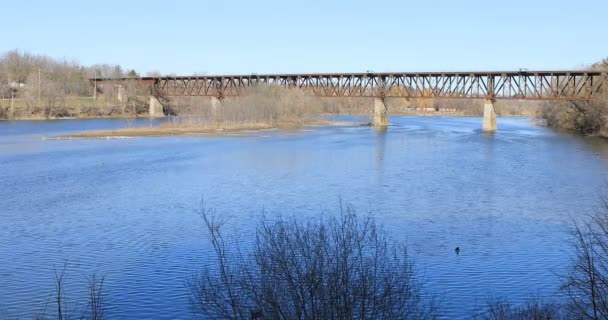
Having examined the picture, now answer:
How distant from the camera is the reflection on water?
60.7 ft

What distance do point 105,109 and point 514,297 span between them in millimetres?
132686

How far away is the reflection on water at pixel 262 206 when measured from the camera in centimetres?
1850

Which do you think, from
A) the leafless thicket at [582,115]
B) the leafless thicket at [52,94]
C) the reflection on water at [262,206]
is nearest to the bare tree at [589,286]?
the reflection on water at [262,206]

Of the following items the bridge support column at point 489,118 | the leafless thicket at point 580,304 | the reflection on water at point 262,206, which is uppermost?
the bridge support column at point 489,118

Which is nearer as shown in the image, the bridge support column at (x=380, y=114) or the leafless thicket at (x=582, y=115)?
the leafless thicket at (x=582, y=115)

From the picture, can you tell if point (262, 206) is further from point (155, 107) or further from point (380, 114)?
point (155, 107)

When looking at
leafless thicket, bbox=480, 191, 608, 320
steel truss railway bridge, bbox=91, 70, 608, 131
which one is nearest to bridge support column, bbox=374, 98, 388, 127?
steel truss railway bridge, bbox=91, 70, 608, 131

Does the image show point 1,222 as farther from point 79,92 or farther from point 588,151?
point 79,92

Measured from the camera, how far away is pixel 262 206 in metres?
29.2

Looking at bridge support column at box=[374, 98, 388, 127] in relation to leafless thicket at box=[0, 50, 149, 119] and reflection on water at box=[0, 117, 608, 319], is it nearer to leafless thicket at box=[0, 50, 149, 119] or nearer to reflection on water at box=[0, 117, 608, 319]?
reflection on water at box=[0, 117, 608, 319]

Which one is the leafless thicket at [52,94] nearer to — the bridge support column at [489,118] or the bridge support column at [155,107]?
the bridge support column at [155,107]

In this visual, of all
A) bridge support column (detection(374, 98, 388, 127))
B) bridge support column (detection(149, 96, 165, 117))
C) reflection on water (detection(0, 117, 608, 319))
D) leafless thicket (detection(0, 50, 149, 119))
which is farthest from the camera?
bridge support column (detection(149, 96, 165, 117))

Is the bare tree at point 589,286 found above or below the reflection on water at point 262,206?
above

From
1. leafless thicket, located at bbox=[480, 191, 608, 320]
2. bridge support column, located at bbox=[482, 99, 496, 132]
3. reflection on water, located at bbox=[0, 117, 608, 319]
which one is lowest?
reflection on water, located at bbox=[0, 117, 608, 319]
